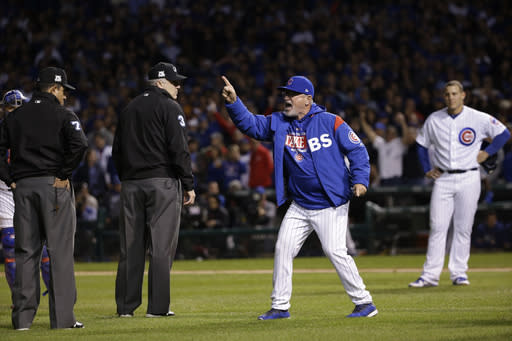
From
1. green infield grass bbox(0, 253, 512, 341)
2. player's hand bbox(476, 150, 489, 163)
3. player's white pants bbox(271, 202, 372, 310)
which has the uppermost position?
player's hand bbox(476, 150, 489, 163)

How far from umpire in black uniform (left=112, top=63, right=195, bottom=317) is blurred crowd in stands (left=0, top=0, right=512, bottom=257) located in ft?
31.6

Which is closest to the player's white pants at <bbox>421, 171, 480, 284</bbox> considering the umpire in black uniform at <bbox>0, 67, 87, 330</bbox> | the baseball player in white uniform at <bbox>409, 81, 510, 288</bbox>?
the baseball player in white uniform at <bbox>409, 81, 510, 288</bbox>

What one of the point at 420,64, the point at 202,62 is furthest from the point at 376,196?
the point at 202,62

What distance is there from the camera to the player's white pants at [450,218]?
11.7m

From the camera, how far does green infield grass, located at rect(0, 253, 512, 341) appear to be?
728 centimetres

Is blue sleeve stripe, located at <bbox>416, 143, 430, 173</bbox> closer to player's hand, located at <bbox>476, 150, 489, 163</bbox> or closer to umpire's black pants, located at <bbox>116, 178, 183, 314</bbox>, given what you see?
player's hand, located at <bbox>476, 150, 489, 163</bbox>

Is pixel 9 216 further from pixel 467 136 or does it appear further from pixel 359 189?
pixel 467 136

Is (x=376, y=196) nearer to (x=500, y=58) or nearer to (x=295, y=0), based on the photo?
(x=500, y=58)

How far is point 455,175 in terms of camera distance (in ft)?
38.8

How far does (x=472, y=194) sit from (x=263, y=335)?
556 cm

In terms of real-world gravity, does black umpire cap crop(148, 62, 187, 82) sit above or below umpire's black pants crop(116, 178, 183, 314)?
above

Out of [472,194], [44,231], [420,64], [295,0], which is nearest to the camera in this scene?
[44,231]

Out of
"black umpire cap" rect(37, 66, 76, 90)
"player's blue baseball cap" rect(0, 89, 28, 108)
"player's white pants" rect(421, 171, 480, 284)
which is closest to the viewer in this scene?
"black umpire cap" rect(37, 66, 76, 90)

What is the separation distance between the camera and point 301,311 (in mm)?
9109
